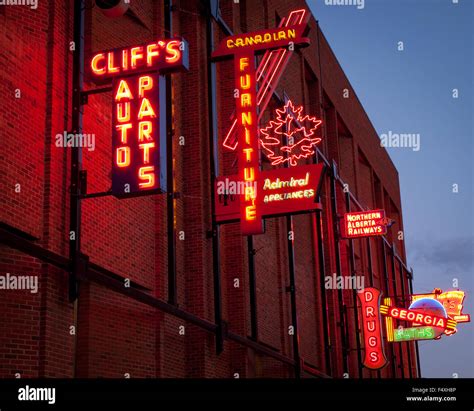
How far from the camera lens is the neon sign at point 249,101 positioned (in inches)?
733

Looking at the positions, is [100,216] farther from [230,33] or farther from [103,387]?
[230,33]

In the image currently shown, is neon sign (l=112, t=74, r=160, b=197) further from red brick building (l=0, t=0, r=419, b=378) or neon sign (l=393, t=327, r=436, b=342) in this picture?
neon sign (l=393, t=327, r=436, b=342)

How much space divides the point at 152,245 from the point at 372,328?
51.7 feet

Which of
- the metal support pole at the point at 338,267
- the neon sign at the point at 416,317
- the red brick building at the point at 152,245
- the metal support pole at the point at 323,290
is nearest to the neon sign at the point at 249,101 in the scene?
the red brick building at the point at 152,245

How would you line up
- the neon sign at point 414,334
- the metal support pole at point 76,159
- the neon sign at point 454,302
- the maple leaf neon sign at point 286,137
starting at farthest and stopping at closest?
the neon sign at point 454,302, the neon sign at point 414,334, the maple leaf neon sign at point 286,137, the metal support pole at point 76,159

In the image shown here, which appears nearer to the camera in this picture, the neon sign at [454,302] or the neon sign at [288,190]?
the neon sign at [288,190]

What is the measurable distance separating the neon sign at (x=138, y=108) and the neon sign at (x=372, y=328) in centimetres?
1854

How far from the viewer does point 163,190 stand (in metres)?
13.6

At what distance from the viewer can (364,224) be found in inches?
1249

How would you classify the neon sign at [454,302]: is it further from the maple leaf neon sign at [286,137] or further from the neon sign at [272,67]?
the neon sign at [272,67]

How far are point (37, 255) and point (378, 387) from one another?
18.1ft

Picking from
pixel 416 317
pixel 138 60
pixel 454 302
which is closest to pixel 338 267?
pixel 416 317

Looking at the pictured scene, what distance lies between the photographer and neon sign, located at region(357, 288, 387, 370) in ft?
100

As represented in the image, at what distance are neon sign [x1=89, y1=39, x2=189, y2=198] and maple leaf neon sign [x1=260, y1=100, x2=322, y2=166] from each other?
6.07m
